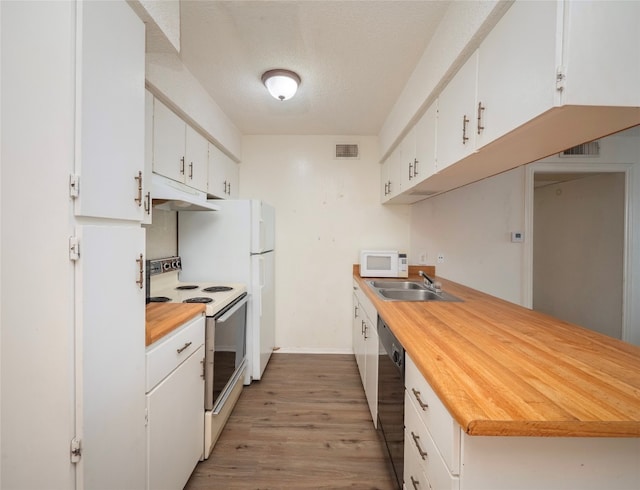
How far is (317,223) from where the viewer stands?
3.29 m

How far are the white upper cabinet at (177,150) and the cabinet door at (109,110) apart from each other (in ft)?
2.18

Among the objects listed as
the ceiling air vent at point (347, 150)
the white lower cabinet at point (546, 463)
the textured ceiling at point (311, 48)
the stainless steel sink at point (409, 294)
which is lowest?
the white lower cabinet at point (546, 463)

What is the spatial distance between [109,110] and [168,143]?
3.23ft

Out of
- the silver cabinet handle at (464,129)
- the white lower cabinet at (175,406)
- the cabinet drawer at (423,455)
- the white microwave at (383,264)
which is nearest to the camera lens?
the cabinet drawer at (423,455)

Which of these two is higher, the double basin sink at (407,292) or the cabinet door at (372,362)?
the double basin sink at (407,292)

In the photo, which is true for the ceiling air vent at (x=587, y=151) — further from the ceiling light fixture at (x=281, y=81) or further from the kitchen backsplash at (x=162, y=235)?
the kitchen backsplash at (x=162, y=235)

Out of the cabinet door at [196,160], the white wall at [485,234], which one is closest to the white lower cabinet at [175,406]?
the cabinet door at [196,160]

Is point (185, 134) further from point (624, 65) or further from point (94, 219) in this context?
point (624, 65)

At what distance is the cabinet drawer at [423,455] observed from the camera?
809 mm

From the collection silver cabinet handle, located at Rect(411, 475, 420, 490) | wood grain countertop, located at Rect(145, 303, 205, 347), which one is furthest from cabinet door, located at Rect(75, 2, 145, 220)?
silver cabinet handle, located at Rect(411, 475, 420, 490)

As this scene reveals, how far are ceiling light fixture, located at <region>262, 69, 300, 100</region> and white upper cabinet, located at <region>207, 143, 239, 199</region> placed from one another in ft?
2.63

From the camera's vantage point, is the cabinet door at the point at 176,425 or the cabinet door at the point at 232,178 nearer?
the cabinet door at the point at 176,425

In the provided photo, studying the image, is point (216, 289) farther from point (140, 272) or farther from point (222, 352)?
point (140, 272)

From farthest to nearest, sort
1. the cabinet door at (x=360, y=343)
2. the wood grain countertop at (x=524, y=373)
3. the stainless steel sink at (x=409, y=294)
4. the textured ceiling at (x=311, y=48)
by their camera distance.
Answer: the cabinet door at (x=360, y=343)
the stainless steel sink at (x=409, y=294)
the textured ceiling at (x=311, y=48)
the wood grain countertop at (x=524, y=373)
